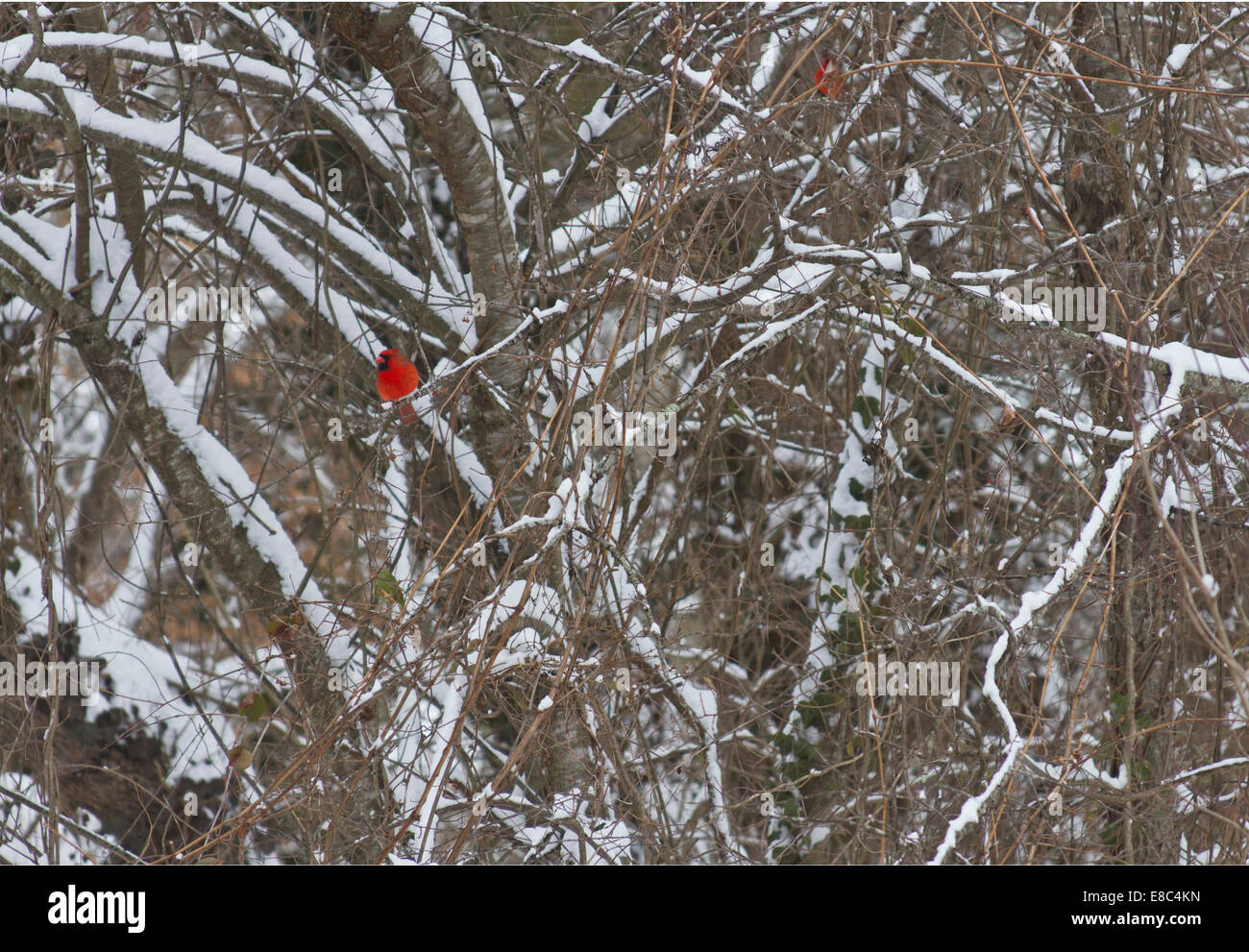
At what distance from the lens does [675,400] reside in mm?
3213

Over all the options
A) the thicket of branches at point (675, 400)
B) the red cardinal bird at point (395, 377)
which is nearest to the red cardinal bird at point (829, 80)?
the thicket of branches at point (675, 400)

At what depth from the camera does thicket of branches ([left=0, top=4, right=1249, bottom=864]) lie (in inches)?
117

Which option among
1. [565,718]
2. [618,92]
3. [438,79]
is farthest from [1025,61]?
[565,718]

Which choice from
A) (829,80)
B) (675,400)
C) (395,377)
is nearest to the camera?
(829,80)

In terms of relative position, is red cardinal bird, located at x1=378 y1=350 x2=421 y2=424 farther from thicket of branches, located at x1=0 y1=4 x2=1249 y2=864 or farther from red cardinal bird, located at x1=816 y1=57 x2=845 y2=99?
red cardinal bird, located at x1=816 y1=57 x2=845 y2=99

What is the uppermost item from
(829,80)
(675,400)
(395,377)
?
(829,80)

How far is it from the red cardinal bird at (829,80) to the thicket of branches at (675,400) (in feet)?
0.10

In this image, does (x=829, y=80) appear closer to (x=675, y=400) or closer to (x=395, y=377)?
(x=675, y=400)

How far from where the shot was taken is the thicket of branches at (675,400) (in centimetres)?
297

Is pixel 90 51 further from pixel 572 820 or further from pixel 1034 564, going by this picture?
pixel 1034 564

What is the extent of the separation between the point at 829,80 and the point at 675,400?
1.05 meters

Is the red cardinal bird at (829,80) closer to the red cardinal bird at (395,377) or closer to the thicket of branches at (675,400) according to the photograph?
the thicket of branches at (675,400)

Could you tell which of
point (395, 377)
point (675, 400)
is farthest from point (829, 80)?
Result: point (395, 377)
